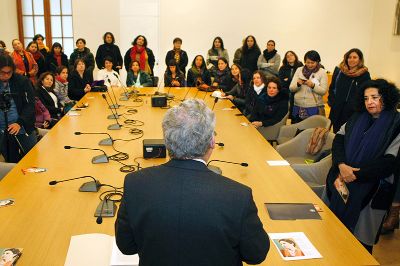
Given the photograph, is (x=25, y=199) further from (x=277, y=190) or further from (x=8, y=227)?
(x=277, y=190)

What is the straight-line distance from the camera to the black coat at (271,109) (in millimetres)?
4805

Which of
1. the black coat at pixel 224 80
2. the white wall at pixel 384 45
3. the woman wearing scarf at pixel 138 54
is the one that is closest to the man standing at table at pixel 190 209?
the black coat at pixel 224 80

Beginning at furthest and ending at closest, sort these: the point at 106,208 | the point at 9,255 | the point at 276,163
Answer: the point at 276,163
the point at 106,208
the point at 9,255

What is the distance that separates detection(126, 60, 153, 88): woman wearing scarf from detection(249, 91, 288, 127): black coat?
2623 mm

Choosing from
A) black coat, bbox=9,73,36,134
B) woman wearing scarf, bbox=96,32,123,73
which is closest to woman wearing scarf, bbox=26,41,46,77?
woman wearing scarf, bbox=96,32,123,73

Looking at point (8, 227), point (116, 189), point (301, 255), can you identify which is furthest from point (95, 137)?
point (301, 255)

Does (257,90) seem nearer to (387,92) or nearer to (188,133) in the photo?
(387,92)

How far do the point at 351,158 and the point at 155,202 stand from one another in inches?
75.7

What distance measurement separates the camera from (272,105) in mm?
4844

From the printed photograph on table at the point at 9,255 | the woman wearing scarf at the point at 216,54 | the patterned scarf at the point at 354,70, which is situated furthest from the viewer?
the woman wearing scarf at the point at 216,54

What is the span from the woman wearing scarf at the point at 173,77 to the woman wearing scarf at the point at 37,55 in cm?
229

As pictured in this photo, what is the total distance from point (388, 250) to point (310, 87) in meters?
2.36

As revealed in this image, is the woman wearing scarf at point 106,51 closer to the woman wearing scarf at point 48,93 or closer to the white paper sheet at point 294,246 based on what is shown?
the woman wearing scarf at point 48,93

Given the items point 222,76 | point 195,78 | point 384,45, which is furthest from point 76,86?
point 384,45
